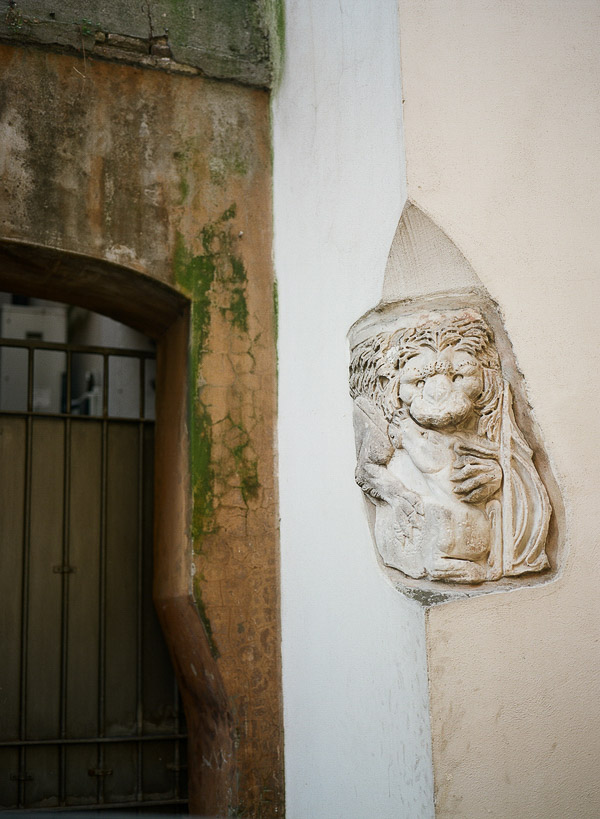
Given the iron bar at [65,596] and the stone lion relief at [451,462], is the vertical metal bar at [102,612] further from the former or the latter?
the stone lion relief at [451,462]

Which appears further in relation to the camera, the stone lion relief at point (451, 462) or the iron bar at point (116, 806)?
the iron bar at point (116, 806)

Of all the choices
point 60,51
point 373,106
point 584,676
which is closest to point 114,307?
point 60,51

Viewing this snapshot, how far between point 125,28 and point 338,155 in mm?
1234

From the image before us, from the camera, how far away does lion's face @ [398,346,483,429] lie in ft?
9.76

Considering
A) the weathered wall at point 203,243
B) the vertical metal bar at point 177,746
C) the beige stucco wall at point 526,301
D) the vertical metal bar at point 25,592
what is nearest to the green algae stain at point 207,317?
the weathered wall at point 203,243

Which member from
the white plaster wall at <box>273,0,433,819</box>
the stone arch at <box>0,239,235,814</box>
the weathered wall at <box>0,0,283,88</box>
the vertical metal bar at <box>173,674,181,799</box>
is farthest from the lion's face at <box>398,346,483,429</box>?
the vertical metal bar at <box>173,674,181,799</box>

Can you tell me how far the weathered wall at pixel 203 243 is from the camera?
3764 millimetres

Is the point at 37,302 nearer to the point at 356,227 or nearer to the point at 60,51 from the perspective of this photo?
the point at 60,51

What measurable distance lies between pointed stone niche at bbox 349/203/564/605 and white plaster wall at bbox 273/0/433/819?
0.40 feet

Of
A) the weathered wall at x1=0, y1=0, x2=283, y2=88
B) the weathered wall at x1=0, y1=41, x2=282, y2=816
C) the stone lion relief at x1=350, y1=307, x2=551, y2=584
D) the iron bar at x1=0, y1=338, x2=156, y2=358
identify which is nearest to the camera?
the stone lion relief at x1=350, y1=307, x2=551, y2=584

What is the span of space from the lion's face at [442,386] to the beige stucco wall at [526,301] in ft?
0.69

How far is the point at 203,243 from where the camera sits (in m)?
4.06

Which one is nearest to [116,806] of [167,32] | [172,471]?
[172,471]

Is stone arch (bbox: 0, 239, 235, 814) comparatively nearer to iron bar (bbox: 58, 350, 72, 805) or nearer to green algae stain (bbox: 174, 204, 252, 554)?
green algae stain (bbox: 174, 204, 252, 554)
